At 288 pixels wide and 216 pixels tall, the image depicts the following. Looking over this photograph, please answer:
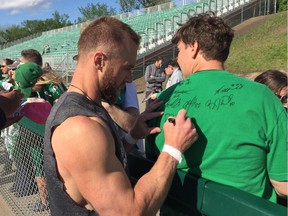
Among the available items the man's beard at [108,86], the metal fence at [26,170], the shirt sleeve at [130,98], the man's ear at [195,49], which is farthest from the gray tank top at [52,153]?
the shirt sleeve at [130,98]

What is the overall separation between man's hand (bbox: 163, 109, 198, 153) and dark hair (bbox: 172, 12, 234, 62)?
18.4 inches

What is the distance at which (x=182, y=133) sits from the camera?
162 centimetres

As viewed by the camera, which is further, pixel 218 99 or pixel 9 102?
pixel 9 102

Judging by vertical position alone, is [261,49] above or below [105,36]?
below

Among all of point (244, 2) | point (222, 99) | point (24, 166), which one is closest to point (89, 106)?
point (222, 99)

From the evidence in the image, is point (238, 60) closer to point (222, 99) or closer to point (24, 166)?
point (24, 166)

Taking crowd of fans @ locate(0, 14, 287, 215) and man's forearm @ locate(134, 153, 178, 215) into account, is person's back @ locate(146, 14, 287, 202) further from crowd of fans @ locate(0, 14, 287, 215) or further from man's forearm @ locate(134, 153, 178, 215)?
man's forearm @ locate(134, 153, 178, 215)

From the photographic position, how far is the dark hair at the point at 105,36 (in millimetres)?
1836

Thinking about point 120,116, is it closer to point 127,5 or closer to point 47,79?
point 47,79

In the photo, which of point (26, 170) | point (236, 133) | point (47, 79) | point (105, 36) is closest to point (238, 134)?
point (236, 133)

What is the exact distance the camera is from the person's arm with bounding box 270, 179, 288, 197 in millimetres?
1577

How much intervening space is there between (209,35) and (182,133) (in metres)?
0.61

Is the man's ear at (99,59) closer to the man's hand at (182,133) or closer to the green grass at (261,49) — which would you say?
the man's hand at (182,133)

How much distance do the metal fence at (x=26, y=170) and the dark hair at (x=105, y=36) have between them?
101 cm
